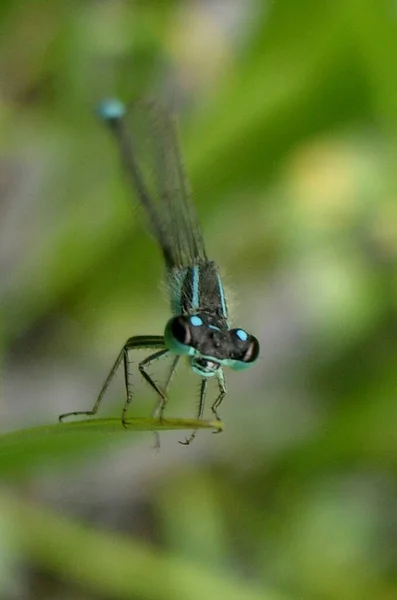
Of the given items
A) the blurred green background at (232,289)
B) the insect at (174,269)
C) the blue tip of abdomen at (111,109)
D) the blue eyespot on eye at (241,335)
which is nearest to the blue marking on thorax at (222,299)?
the insect at (174,269)

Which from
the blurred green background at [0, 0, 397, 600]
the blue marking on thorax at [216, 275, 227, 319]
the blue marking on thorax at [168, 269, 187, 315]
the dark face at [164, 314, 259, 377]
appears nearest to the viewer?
the dark face at [164, 314, 259, 377]

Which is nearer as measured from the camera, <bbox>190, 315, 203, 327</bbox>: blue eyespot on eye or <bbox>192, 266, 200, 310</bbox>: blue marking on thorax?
<bbox>190, 315, 203, 327</bbox>: blue eyespot on eye

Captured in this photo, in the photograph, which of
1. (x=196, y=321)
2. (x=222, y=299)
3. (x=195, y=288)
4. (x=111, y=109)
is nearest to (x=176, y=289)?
(x=195, y=288)

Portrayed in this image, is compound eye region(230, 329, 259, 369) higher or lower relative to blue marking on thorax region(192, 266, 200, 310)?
lower

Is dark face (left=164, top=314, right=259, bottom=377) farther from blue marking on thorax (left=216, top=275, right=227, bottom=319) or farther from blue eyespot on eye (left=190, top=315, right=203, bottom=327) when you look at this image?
blue marking on thorax (left=216, top=275, right=227, bottom=319)

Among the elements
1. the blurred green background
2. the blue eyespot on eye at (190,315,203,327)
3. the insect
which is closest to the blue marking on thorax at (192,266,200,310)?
the insect

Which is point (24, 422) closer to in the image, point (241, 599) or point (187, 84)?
point (241, 599)

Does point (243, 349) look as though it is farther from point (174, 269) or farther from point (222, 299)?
point (174, 269)
